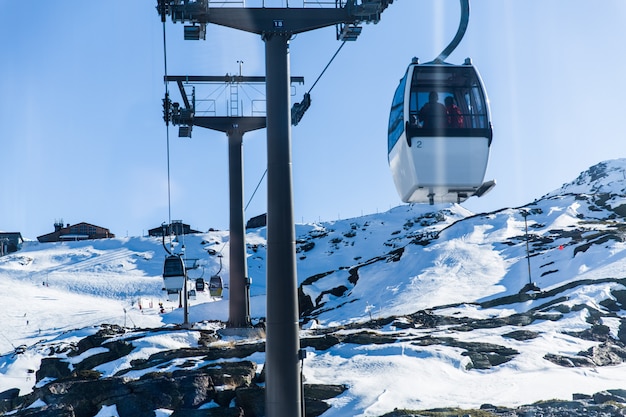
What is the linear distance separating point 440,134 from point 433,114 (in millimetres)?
337

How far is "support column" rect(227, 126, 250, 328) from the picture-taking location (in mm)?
35781

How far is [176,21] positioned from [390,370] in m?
14.5

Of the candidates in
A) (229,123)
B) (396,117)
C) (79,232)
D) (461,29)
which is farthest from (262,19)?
(79,232)

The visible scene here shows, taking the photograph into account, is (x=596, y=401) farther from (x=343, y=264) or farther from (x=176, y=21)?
(x=343, y=264)

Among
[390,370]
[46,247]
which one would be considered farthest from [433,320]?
[46,247]

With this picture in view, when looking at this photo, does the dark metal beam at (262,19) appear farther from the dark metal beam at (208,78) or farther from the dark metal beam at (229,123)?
the dark metal beam at (229,123)

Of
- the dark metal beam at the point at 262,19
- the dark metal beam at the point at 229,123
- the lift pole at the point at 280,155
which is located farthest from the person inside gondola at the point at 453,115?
the dark metal beam at the point at 229,123

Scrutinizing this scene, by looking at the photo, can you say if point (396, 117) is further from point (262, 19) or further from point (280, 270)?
point (262, 19)

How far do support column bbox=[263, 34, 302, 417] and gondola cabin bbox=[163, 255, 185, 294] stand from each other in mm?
16724

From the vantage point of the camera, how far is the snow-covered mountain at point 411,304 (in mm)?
23844

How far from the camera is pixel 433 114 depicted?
10.4 meters

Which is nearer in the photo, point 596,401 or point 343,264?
point 596,401

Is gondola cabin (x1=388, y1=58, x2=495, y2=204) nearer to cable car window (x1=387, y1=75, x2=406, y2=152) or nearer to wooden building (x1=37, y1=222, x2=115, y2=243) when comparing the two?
cable car window (x1=387, y1=75, x2=406, y2=152)

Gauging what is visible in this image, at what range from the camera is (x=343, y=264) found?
110 m
